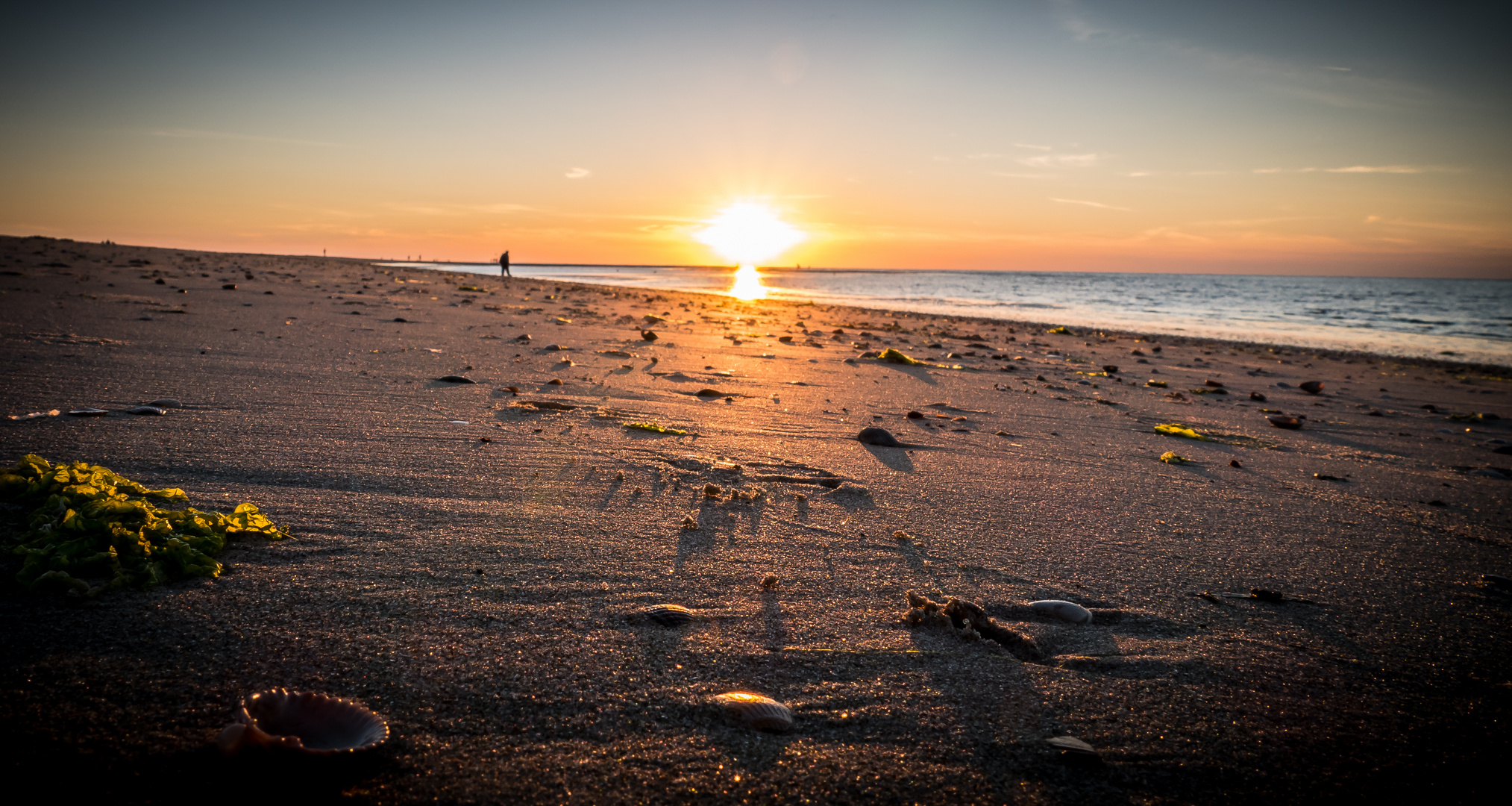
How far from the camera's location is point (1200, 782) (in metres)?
1.55

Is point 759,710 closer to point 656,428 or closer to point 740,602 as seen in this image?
point 740,602

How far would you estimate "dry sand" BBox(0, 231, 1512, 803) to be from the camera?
149 cm

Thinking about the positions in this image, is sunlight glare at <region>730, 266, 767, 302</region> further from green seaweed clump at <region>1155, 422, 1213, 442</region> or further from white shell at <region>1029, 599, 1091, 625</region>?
white shell at <region>1029, 599, 1091, 625</region>

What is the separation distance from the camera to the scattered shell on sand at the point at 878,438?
4.35 meters

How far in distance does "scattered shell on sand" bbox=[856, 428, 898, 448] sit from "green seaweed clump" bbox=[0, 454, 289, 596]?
124 inches

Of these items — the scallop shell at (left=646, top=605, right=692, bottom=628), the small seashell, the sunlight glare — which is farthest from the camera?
the sunlight glare

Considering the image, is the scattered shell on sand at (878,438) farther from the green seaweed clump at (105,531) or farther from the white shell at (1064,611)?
the green seaweed clump at (105,531)

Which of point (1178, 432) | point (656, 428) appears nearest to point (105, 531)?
point (656, 428)

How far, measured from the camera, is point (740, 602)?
220 cm

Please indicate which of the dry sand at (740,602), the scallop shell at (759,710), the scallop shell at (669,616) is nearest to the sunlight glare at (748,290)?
the dry sand at (740,602)

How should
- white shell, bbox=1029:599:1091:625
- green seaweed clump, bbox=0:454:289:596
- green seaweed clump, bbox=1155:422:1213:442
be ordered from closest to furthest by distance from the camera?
1. green seaweed clump, bbox=0:454:289:596
2. white shell, bbox=1029:599:1091:625
3. green seaweed clump, bbox=1155:422:1213:442

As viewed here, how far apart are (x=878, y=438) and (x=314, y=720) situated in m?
3.43

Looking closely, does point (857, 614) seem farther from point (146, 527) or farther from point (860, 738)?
point (146, 527)

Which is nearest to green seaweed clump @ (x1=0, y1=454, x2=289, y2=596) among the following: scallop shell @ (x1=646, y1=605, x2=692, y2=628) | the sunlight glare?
scallop shell @ (x1=646, y1=605, x2=692, y2=628)
